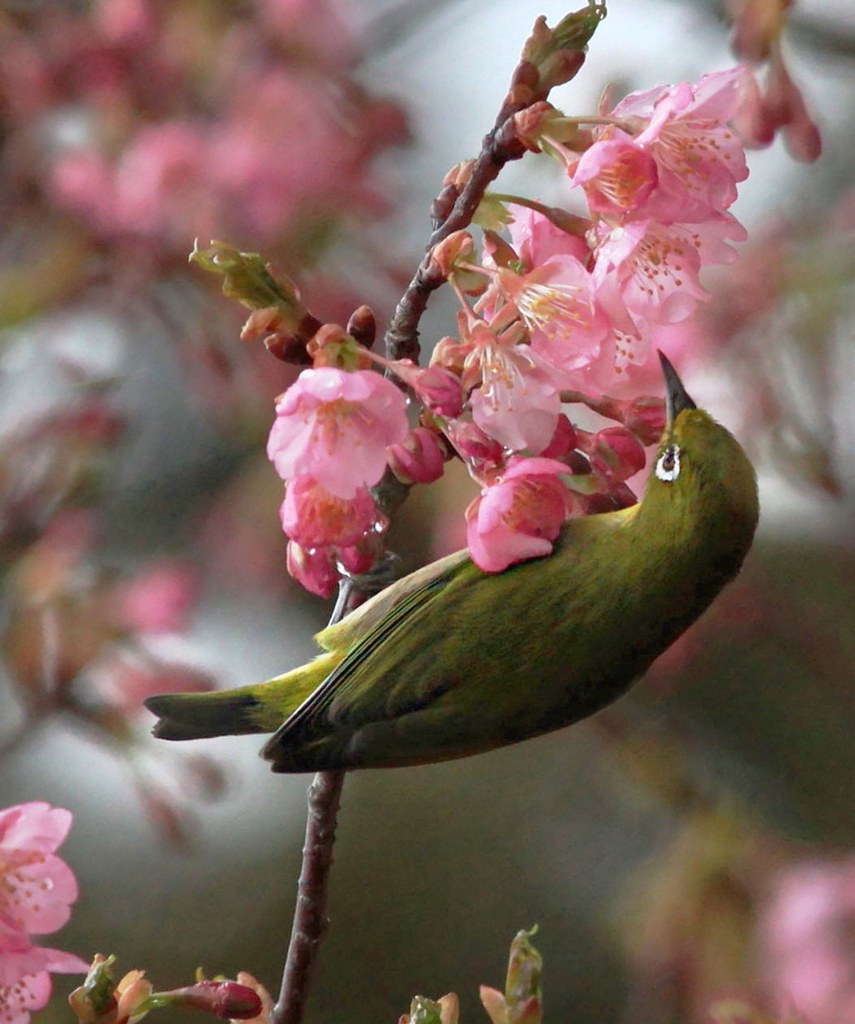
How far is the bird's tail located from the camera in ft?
1.53

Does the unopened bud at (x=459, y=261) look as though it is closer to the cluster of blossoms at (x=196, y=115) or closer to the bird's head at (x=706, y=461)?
the bird's head at (x=706, y=461)

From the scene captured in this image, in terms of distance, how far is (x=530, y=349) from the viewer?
421 mm

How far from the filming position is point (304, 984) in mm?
469

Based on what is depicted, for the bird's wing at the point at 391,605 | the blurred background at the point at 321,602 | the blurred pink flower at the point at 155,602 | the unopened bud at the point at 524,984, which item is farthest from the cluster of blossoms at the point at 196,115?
the unopened bud at the point at 524,984

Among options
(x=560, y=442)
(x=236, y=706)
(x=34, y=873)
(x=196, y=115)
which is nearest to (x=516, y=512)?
(x=560, y=442)

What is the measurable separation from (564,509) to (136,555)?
3.45ft

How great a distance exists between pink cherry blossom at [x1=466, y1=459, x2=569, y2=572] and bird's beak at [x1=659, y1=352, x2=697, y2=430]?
0.06 meters

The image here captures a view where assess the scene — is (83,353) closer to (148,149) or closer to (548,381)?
(148,149)

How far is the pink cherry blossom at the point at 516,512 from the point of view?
0.42 metres

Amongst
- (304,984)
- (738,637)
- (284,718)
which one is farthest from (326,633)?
(738,637)

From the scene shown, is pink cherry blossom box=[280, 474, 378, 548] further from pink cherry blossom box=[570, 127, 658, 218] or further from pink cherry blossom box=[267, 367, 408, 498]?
pink cherry blossom box=[570, 127, 658, 218]

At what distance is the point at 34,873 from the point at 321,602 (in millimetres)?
849

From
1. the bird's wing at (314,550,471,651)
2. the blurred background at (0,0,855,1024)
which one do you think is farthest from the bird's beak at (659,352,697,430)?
the blurred background at (0,0,855,1024)

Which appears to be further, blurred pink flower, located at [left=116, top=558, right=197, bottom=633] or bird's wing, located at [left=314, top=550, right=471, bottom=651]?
blurred pink flower, located at [left=116, top=558, right=197, bottom=633]
